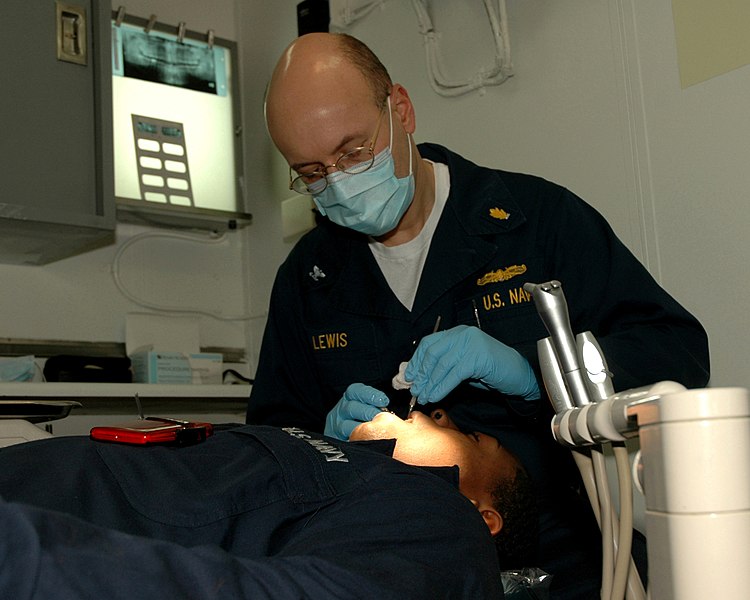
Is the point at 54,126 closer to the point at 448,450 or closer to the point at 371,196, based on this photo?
the point at 371,196

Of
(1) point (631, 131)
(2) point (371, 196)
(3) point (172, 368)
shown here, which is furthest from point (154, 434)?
(3) point (172, 368)

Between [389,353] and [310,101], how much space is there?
0.50m

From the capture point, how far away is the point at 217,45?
10.6 ft

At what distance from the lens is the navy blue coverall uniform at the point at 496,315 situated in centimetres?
148

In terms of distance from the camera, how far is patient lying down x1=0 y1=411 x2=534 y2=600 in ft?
1.94

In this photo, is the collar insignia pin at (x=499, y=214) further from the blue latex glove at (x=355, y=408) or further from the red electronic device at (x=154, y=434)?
the red electronic device at (x=154, y=434)

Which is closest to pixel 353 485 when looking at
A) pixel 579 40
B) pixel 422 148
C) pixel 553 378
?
pixel 553 378

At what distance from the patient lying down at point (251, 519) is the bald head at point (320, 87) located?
76 cm

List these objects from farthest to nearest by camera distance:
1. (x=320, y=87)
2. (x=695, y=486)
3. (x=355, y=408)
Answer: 1. (x=320, y=87)
2. (x=355, y=408)
3. (x=695, y=486)

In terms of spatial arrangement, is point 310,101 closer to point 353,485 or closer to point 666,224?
point 666,224

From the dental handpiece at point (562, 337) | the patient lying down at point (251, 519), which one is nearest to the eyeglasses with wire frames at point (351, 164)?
the patient lying down at point (251, 519)

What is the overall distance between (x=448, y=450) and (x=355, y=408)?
187 mm

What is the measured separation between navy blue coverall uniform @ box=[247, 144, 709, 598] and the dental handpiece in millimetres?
508

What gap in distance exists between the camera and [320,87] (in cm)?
169
